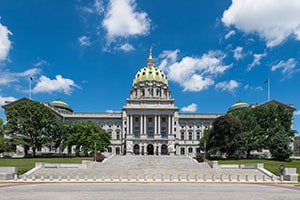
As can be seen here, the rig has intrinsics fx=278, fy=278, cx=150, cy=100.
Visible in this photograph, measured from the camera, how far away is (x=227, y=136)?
58469 millimetres

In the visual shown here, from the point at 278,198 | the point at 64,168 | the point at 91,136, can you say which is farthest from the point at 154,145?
the point at 278,198

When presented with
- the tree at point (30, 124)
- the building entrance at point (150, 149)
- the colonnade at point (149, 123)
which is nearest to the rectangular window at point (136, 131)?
the colonnade at point (149, 123)

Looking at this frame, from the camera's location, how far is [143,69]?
113 meters

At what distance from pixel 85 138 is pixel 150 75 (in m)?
50.8

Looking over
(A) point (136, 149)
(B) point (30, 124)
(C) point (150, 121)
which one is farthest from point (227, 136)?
(B) point (30, 124)

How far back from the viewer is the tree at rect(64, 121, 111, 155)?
62719 millimetres

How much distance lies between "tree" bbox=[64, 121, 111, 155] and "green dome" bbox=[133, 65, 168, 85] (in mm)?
44038

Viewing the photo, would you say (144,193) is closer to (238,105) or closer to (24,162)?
(24,162)

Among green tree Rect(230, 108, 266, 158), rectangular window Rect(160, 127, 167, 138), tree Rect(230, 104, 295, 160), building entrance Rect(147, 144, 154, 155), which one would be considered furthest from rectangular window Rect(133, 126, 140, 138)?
green tree Rect(230, 108, 266, 158)

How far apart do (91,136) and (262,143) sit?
3831 centimetres

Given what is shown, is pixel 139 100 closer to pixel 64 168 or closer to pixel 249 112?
pixel 249 112

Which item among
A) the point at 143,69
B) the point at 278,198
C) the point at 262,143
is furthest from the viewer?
the point at 143,69

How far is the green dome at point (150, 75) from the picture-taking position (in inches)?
4252

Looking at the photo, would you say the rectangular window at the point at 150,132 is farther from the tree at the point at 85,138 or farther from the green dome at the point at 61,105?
the green dome at the point at 61,105
